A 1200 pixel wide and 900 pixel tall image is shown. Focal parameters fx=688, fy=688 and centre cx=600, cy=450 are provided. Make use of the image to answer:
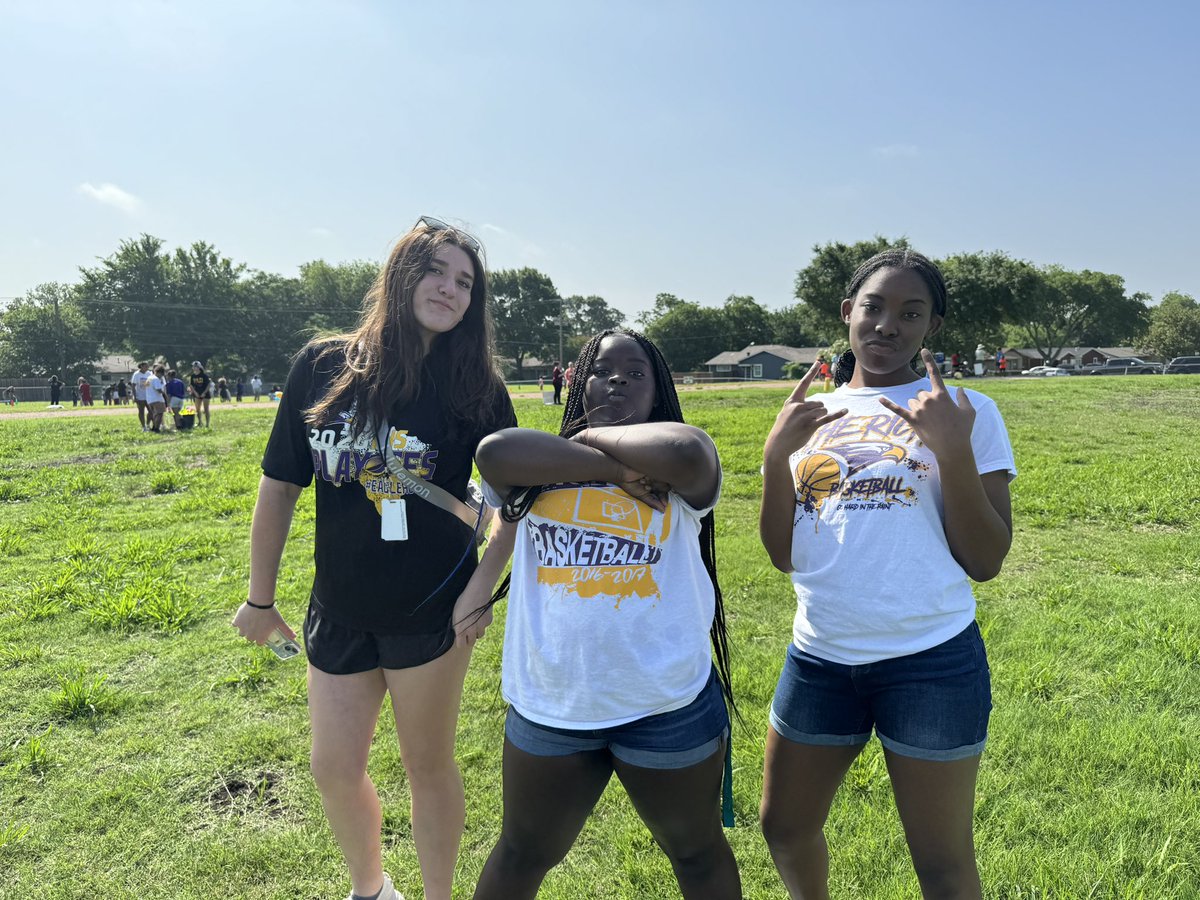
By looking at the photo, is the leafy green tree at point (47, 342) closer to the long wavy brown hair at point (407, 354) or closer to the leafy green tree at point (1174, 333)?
the long wavy brown hair at point (407, 354)

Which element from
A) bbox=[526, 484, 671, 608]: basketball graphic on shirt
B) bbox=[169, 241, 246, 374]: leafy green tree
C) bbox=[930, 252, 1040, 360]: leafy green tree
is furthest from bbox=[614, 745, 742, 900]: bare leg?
A: bbox=[169, 241, 246, 374]: leafy green tree

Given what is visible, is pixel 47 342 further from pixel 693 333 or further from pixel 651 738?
pixel 651 738

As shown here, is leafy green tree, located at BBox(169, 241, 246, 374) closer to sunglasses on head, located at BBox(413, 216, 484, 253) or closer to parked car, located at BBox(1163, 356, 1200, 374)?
sunglasses on head, located at BBox(413, 216, 484, 253)

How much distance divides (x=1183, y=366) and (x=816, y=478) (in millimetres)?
59701

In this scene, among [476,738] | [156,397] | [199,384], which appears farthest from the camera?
[199,384]

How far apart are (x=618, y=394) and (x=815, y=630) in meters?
0.83

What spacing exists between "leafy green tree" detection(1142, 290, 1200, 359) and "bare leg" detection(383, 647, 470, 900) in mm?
95223

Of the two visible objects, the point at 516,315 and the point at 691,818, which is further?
the point at 516,315

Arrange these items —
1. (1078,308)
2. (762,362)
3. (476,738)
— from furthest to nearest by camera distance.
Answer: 1. (1078,308)
2. (762,362)
3. (476,738)

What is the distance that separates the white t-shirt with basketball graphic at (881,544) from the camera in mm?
1737

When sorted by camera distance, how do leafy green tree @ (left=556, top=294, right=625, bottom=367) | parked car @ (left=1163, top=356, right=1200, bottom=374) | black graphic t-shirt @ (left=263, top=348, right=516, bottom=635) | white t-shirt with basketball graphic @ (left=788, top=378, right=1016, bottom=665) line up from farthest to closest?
leafy green tree @ (left=556, top=294, right=625, bottom=367)
parked car @ (left=1163, top=356, right=1200, bottom=374)
black graphic t-shirt @ (left=263, top=348, right=516, bottom=635)
white t-shirt with basketball graphic @ (left=788, top=378, right=1016, bottom=665)

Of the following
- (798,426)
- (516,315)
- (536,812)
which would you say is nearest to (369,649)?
(536,812)

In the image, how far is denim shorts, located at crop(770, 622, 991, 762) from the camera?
5.55 feet

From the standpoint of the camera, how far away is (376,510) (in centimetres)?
210
